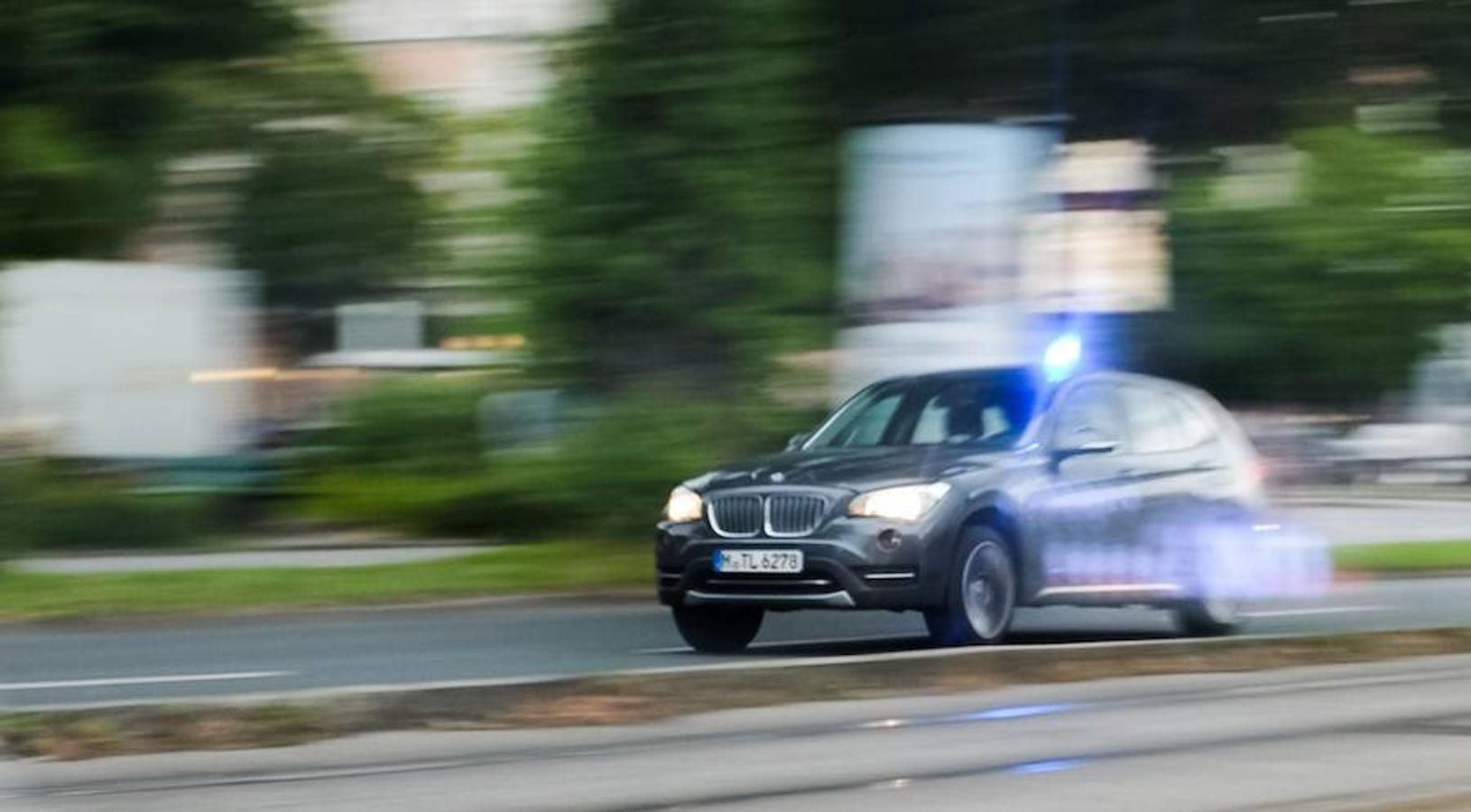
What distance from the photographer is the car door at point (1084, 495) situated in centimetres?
1414

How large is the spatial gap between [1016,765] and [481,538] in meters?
17.6

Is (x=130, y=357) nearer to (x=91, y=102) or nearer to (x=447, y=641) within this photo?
(x=91, y=102)

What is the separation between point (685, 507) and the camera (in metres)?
13.8

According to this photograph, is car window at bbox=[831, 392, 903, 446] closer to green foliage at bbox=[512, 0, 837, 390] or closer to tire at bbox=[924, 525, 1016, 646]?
tire at bbox=[924, 525, 1016, 646]

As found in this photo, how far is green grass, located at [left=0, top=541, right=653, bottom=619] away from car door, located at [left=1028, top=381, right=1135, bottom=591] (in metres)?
5.93

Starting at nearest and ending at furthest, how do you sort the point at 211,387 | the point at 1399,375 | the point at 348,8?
the point at 348,8, the point at 211,387, the point at 1399,375

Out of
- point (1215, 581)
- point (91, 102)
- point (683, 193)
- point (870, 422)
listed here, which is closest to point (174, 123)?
point (91, 102)

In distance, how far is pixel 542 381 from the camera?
2230cm

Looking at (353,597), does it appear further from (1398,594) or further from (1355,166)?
(1355,166)

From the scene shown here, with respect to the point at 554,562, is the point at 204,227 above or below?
above

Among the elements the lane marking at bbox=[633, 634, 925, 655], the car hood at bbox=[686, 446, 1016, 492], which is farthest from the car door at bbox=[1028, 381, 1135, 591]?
the lane marking at bbox=[633, 634, 925, 655]

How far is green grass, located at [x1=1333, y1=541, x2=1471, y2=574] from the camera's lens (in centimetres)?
2431

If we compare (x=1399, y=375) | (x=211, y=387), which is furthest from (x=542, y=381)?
(x=1399, y=375)

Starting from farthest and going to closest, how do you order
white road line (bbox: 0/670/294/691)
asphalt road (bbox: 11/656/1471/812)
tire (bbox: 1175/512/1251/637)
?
tire (bbox: 1175/512/1251/637) < white road line (bbox: 0/670/294/691) < asphalt road (bbox: 11/656/1471/812)
